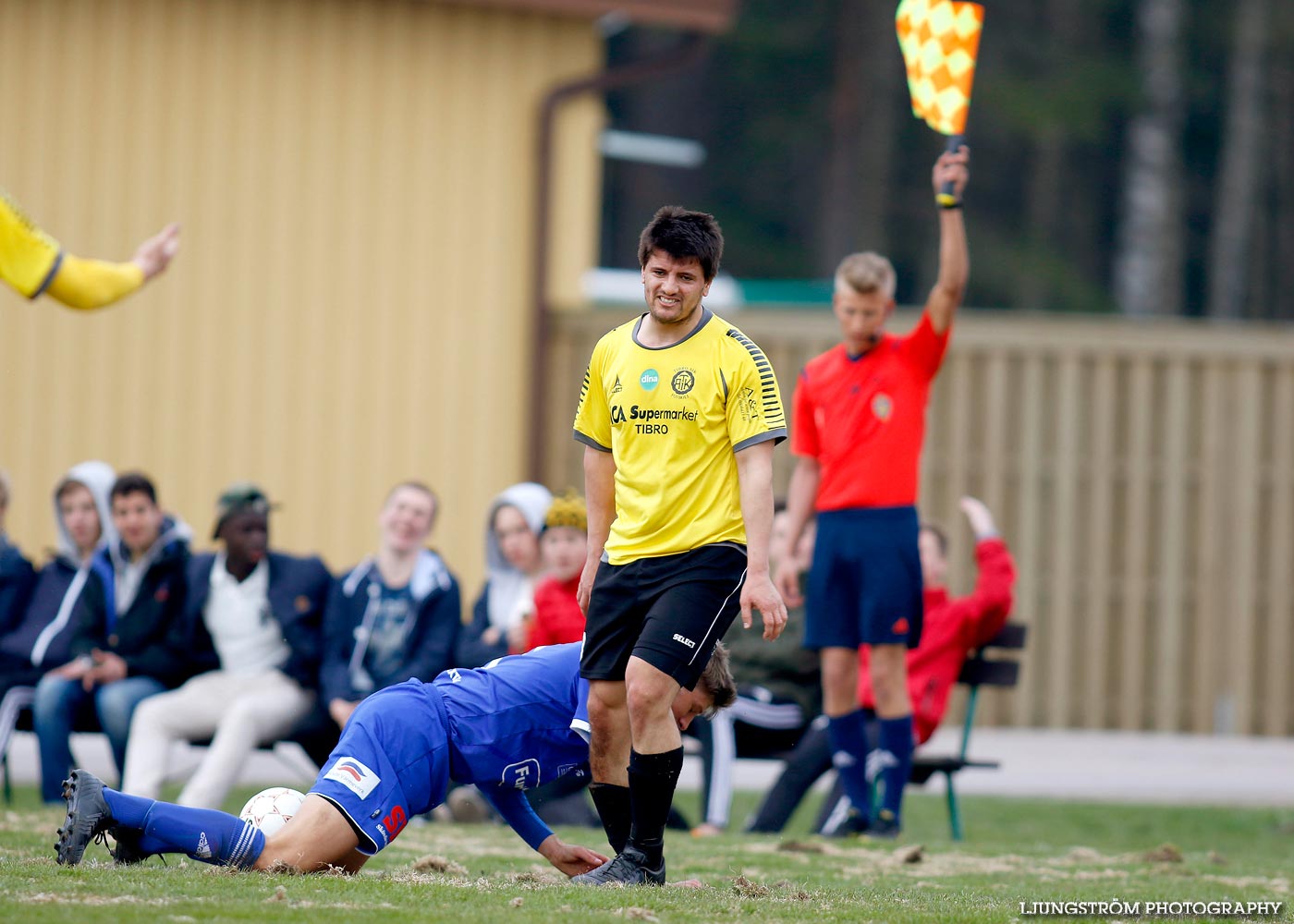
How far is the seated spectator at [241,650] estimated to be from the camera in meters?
7.99

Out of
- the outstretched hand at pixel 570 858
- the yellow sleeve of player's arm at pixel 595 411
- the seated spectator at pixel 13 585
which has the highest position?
the yellow sleeve of player's arm at pixel 595 411

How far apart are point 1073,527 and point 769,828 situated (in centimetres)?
620

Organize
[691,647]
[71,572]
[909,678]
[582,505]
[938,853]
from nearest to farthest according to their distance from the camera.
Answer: [691,647] < [938,853] < [582,505] < [909,678] < [71,572]

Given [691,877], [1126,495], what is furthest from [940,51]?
[1126,495]

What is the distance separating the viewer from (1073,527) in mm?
13641

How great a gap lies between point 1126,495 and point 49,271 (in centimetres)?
999

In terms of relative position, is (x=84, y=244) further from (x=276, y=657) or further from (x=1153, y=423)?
(x=1153, y=423)

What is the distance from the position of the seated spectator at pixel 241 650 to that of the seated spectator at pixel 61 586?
731 mm

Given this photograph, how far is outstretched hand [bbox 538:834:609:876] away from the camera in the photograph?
539 centimetres

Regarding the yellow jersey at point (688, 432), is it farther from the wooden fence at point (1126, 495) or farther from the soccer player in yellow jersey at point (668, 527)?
the wooden fence at point (1126, 495)

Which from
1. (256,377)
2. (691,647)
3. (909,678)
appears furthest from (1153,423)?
(691,647)

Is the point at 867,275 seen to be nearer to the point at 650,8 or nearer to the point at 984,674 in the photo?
the point at 984,674

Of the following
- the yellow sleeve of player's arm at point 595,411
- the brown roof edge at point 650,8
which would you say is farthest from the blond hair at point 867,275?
the brown roof edge at point 650,8

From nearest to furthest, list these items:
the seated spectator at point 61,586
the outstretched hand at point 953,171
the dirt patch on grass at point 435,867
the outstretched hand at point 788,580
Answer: the dirt patch on grass at point 435,867
the outstretched hand at point 953,171
the outstretched hand at point 788,580
the seated spectator at point 61,586
